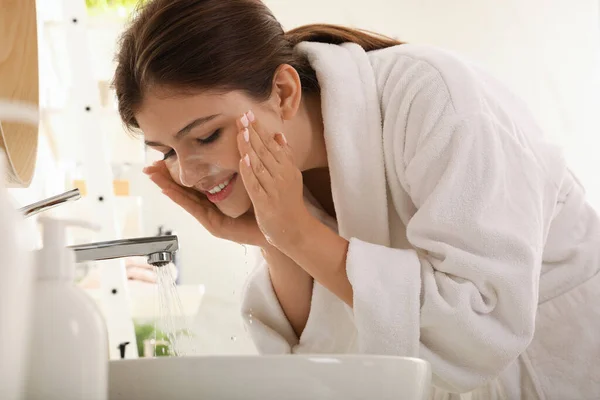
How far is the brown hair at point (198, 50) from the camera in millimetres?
999

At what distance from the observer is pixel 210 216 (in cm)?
125

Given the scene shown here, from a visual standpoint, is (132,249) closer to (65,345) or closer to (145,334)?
(65,345)

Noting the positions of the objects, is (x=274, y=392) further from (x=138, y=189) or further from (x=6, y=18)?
(x=138, y=189)

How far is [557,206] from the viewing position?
3.57 ft

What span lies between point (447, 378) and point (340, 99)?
44 centimetres

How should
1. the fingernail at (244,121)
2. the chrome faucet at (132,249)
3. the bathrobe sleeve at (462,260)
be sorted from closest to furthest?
1. the chrome faucet at (132,249)
2. the bathrobe sleeve at (462,260)
3. the fingernail at (244,121)

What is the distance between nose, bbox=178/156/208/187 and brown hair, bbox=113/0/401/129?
0.10 m

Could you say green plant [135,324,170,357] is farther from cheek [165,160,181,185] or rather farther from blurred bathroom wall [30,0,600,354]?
cheek [165,160,181,185]

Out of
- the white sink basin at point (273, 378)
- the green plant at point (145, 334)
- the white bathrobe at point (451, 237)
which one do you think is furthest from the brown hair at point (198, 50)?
the green plant at point (145, 334)

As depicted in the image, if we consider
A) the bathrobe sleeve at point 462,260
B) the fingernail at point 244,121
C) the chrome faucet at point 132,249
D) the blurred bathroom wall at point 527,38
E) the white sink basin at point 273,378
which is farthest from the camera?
the blurred bathroom wall at point 527,38

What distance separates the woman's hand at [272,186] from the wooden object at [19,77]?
0.27 meters

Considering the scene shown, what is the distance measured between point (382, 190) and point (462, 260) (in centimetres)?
22

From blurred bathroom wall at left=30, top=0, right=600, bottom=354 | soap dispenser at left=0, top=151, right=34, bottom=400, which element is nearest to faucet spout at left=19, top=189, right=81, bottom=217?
soap dispenser at left=0, top=151, right=34, bottom=400

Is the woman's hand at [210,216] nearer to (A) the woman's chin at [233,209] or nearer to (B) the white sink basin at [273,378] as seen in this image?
(A) the woman's chin at [233,209]
